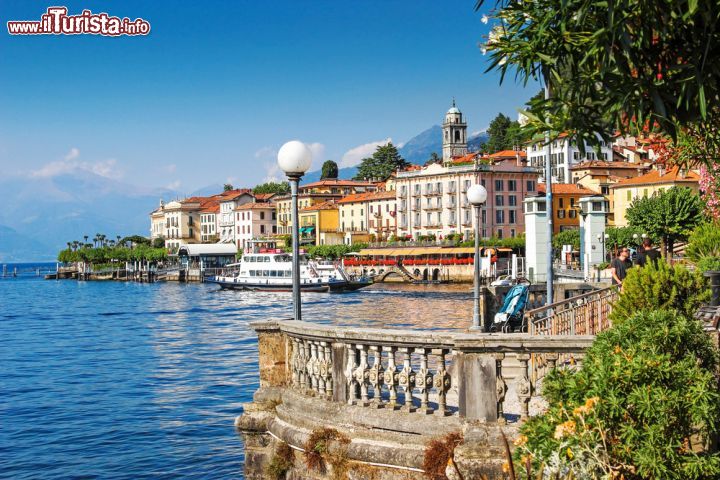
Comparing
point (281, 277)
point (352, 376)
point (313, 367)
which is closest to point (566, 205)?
point (281, 277)

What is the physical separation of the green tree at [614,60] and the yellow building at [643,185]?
84.4 m

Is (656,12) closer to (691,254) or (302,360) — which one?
(302,360)

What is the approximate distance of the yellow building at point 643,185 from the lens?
9025 centimetres

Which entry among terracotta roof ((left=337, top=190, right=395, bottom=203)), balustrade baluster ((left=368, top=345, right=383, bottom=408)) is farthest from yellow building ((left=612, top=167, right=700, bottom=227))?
balustrade baluster ((left=368, top=345, right=383, bottom=408))

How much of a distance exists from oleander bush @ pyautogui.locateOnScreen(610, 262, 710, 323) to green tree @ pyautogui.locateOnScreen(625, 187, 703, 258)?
55905 millimetres

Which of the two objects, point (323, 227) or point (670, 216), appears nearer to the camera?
point (670, 216)

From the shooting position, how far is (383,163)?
164 m

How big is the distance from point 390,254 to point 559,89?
106 m

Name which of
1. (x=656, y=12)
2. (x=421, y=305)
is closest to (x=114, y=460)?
(x=656, y=12)

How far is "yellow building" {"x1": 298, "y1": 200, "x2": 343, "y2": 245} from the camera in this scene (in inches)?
5576

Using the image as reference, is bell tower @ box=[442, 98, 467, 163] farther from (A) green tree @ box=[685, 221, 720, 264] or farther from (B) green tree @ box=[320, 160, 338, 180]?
(A) green tree @ box=[685, 221, 720, 264]

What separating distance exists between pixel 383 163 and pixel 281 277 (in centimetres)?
7765

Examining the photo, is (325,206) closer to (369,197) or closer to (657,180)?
(369,197)

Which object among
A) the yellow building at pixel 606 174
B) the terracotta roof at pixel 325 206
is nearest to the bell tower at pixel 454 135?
the terracotta roof at pixel 325 206
